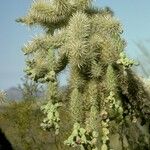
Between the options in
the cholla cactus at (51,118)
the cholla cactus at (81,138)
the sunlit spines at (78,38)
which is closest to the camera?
the cholla cactus at (81,138)

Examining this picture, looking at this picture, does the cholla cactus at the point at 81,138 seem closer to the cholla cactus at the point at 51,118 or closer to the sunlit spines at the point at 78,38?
the cholla cactus at the point at 51,118

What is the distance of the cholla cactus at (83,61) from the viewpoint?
6.13m

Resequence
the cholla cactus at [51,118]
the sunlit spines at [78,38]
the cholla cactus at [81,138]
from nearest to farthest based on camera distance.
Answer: the cholla cactus at [81,138], the sunlit spines at [78,38], the cholla cactus at [51,118]

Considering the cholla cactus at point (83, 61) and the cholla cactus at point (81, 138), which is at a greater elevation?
the cholla cactus at point (83, 61)

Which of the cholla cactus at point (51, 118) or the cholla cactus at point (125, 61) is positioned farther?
the cholla cactus at point (51, 118)

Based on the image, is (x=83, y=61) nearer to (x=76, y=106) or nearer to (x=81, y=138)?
(x=76, y=106)

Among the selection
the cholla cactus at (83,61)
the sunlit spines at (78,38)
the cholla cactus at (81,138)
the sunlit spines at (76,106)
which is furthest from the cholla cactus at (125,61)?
the cholla cactus at (81,138)

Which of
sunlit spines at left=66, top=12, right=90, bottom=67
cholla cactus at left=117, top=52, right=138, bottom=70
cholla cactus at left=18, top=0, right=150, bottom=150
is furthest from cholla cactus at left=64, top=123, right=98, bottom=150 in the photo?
cholla cactus at left=117, top=52, right=138, bottom=70

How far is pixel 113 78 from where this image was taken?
6.32m

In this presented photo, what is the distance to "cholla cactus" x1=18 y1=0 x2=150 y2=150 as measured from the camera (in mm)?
6133

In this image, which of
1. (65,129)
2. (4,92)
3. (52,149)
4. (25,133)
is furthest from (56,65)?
(52,149)

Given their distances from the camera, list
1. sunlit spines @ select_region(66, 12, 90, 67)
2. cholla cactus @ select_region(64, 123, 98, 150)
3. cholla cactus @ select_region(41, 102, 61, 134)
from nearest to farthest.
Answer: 1. cholla cactus @ select_region(64, 123, 98, 150)
2. sunlit spines @ select_region(66, 12, 90, 67)
3. cholla cactus @ select_region(41, 102, 61, 134)

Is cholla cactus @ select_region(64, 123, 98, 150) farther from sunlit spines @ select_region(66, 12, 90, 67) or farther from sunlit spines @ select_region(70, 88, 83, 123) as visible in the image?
sunlit spines @ select_region(66, 12, 90, 67)

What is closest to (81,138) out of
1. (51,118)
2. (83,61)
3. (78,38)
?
(51,118)
